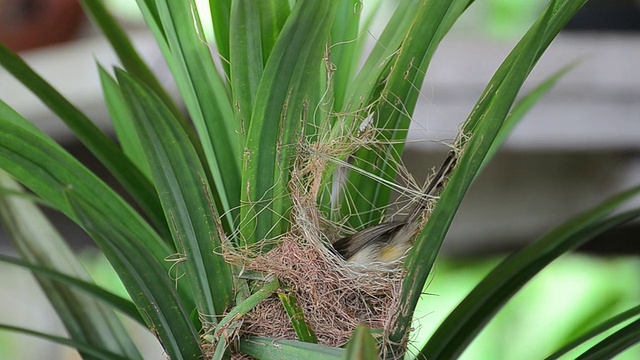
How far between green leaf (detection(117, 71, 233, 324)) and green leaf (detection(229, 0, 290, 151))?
0.05 m

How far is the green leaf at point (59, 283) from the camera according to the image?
1.86 ft

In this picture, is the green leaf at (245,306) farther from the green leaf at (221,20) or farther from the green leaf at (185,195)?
the green leaf at (221,20)

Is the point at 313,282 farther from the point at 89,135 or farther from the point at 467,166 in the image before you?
the point at 89,135

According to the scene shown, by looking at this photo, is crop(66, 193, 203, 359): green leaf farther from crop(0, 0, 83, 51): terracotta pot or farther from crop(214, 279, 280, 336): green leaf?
crop(0, 0, 83, 51): terracotta pot

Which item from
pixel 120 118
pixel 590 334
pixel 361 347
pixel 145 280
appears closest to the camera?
pixel 361 347

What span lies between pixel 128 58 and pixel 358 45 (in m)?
0.23

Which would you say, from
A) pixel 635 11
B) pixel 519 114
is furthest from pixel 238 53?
pixel 635 11

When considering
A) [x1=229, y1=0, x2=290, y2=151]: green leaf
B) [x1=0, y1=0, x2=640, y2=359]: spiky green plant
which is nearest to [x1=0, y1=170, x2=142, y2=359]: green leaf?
[x1=0, y1=0, x2=640, y2=359]: spiky green plant

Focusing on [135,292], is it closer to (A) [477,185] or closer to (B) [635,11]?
(A) [477,185]

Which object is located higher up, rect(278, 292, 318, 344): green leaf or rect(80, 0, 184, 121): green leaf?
rect(80, 0, 184, 121): green leaf

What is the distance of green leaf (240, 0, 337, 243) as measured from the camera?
360 millimetres

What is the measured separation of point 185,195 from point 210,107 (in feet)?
0.34

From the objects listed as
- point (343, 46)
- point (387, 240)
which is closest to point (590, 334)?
point (387, 240)

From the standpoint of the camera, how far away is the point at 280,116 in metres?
0.41
